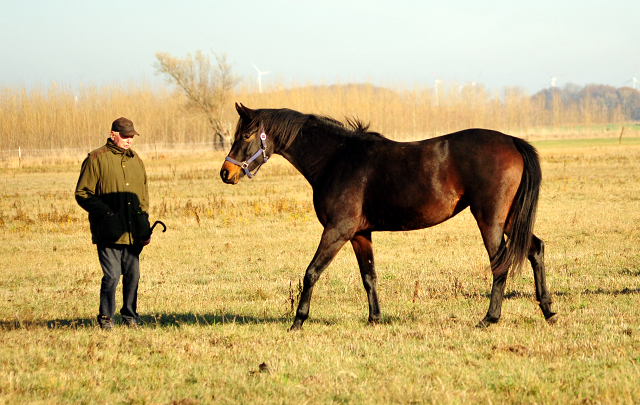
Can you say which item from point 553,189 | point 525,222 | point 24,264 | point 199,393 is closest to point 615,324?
point 525,222

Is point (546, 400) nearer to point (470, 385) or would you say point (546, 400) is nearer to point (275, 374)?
point (470, 385)

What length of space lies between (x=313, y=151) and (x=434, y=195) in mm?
1352

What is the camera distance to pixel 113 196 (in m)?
5.87

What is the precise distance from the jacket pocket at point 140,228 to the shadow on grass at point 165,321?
2.86ft

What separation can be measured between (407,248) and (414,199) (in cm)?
540

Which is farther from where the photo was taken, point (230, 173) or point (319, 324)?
point (230, 173)

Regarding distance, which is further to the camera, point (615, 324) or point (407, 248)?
point (407, 248)

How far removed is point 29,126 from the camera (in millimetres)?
49469

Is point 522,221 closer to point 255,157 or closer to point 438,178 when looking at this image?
point 438,178

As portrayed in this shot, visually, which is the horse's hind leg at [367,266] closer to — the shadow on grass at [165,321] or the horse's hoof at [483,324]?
the shadow on grass at [165,321]

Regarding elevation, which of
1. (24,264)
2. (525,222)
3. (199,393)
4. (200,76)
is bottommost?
(24,264)

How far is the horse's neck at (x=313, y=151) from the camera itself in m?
6.04

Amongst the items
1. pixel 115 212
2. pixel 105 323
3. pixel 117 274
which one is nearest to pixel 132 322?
pixel 105 323

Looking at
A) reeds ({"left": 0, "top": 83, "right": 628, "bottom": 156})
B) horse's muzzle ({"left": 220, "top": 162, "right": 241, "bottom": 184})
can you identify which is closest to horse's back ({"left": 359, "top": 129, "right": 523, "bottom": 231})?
horse's muzzle ({"left": 220, "top": 162, "right": 241, "bottom": 184})
